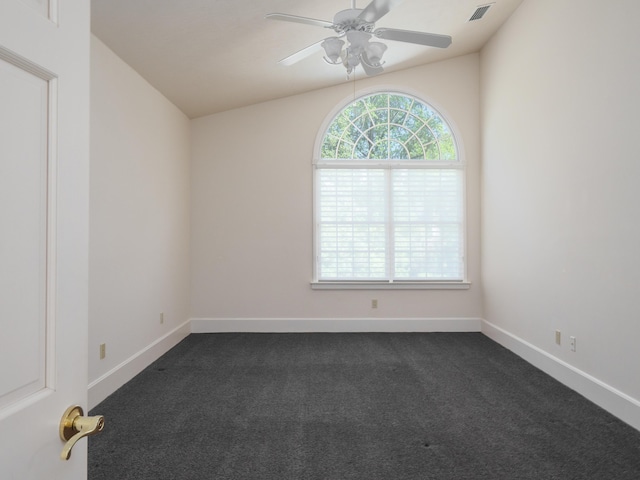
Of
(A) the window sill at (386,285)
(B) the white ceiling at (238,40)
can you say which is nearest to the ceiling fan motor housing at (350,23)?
(B) the white ceiling at (238,40)

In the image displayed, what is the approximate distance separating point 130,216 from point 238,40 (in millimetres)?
1755

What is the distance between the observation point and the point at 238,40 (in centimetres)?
334

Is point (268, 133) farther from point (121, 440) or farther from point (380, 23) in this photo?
point (121, 440)

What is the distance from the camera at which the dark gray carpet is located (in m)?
2.01

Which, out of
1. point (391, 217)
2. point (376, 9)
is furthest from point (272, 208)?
point (376, 9)

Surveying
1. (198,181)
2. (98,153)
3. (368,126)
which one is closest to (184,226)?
(198,181)

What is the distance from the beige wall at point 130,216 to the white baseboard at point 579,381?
3527 millimetres

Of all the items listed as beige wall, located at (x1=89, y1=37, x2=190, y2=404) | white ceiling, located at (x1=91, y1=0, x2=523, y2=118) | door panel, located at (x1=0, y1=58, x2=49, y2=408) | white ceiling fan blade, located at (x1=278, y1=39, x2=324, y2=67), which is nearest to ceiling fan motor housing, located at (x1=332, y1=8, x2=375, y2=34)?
white ceiling fan blade, located at (x1=278, y1=39, x2=324, y2=67)

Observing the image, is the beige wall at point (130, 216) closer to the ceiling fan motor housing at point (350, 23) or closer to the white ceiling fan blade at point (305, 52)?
the white ceiling fan blade at point (305, 52)

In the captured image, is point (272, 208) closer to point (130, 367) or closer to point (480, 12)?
point (130, 367)

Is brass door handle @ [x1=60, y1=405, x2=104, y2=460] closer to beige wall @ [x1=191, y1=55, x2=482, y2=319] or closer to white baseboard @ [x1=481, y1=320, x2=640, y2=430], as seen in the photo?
white baseboard @ [x1=481, y1=320, x2=640, y2=430]

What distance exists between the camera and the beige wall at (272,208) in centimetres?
496

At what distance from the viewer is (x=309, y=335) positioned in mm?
4793

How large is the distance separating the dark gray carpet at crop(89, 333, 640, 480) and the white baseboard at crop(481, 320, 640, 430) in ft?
0.21
